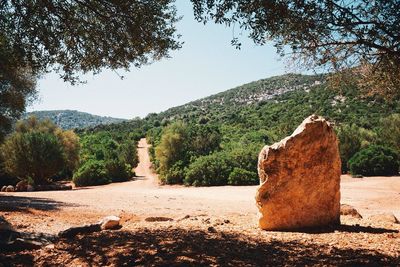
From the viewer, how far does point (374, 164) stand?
1211 inches

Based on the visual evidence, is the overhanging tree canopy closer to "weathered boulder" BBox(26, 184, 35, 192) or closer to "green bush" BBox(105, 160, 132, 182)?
"weathered boulder" BBox(26, 184, 35, 192)

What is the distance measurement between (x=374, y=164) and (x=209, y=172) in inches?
540

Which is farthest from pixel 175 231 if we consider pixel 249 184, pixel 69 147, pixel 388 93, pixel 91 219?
pixel 69 147

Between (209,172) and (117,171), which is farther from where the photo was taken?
(117,171)

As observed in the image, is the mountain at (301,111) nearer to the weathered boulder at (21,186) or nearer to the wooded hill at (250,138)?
Answer: the wooded hill at (250,138)

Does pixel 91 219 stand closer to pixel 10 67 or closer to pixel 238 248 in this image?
pixel 10 67

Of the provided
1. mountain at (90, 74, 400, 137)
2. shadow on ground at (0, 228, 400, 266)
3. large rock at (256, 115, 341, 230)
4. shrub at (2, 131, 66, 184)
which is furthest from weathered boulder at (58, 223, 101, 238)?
mountain at (90, 74, 400, 137)

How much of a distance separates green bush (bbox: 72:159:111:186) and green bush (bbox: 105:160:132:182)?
676mm

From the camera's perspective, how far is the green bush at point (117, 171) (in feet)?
125

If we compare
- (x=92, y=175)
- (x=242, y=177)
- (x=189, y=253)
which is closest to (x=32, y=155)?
(x=92, y=175)

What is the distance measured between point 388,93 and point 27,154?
1068 inches

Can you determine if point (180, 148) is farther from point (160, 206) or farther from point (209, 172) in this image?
point (160, 206)

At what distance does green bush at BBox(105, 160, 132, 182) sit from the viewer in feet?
125

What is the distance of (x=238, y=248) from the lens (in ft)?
22.8
